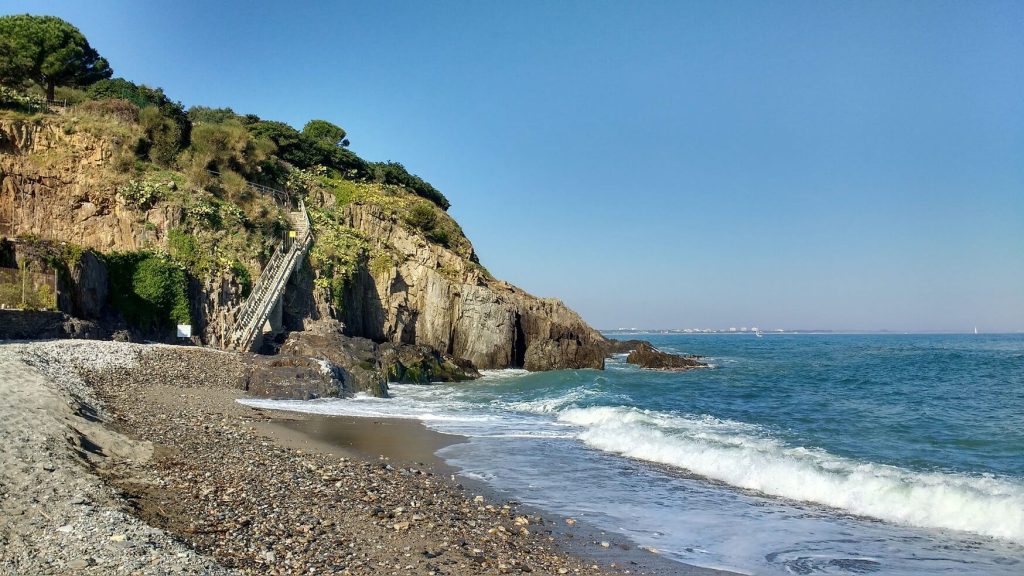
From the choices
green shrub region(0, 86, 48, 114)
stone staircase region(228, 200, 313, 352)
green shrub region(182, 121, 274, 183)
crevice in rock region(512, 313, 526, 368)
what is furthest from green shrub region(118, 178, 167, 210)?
crevice in rock region(512, 313, 526, 368)

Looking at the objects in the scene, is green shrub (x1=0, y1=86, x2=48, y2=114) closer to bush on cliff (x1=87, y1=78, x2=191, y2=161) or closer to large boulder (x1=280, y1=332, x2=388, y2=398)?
bush on cliff (x1=87, y1=78, x2=191, y2=161)

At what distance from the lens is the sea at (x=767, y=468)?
8.50 meters

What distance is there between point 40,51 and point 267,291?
84.2ft

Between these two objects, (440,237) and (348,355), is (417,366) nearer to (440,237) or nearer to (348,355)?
(348,355)

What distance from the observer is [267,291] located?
101ft

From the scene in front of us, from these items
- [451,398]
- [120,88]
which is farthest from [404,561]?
[120,88]

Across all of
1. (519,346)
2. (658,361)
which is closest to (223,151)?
(519,346)

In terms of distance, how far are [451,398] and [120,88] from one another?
35.3m

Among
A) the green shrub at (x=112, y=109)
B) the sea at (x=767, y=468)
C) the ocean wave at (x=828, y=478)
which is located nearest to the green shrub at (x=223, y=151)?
the green shrub at (x=112, y=109)

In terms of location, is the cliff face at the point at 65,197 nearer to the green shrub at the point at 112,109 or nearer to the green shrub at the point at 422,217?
the green shrub at the point at 112,109

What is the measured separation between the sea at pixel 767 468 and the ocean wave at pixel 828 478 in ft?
0.11

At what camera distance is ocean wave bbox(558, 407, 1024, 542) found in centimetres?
995

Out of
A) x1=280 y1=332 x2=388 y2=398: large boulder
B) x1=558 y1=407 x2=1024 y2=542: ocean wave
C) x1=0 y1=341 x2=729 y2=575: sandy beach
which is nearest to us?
x1=0 y1=341 x2=729 y2=575: sandy beach

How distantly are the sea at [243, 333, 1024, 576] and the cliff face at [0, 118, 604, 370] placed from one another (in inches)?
406
